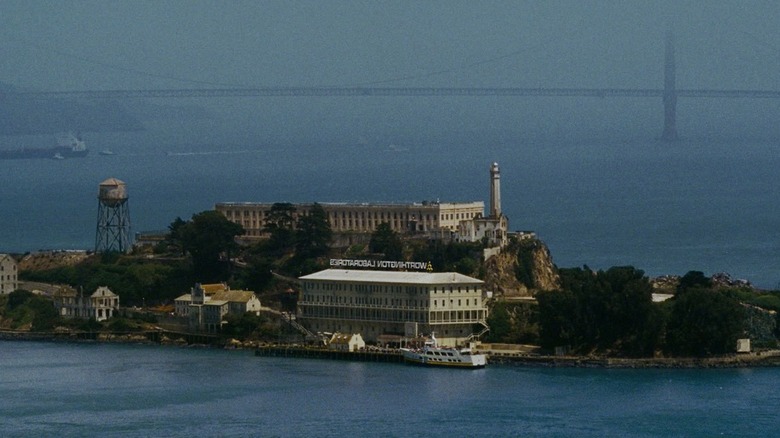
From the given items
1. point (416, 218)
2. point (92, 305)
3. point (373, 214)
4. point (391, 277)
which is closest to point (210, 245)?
point (92, 305)

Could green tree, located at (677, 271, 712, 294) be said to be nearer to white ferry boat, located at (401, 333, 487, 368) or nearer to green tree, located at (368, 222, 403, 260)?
white ferry boat, located at (401, 333, 487, 368)

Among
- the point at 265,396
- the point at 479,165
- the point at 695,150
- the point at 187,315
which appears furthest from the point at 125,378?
the point at 695,150

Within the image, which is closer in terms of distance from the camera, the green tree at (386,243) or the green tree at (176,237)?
the green tree at (386,243)

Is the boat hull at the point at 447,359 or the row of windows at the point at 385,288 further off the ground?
the row of windows at the point at 385,288

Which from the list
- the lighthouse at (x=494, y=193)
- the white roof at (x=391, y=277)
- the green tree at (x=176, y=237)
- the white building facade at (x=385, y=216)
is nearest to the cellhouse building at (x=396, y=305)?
the white roof at (x=391, y=277)

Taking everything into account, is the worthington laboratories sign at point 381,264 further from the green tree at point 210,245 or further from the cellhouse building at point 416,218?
the green tree at point 210,245

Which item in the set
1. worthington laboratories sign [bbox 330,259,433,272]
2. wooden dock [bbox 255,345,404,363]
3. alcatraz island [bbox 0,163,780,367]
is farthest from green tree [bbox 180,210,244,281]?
wooden dock [bbox 255,345,404,363]
